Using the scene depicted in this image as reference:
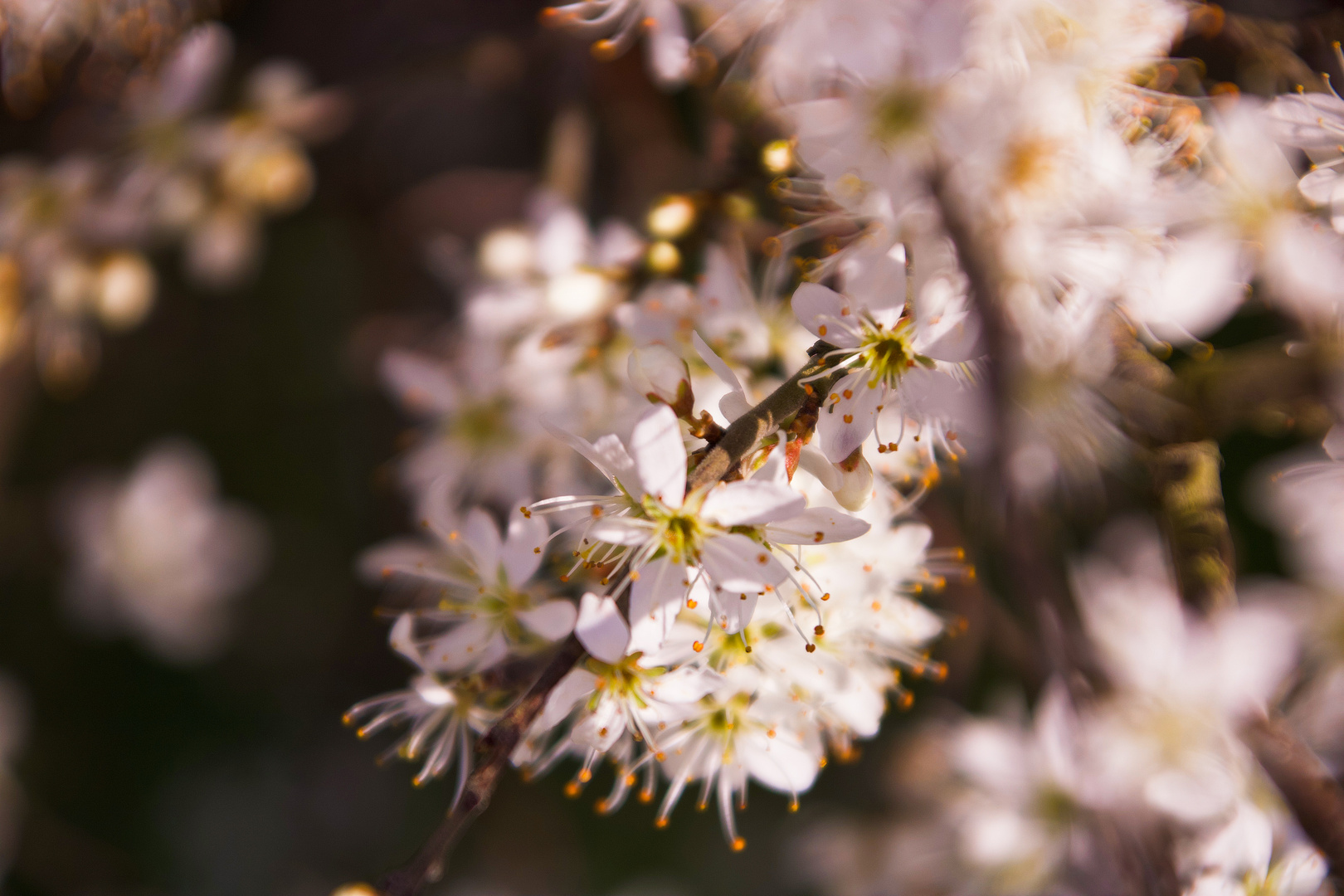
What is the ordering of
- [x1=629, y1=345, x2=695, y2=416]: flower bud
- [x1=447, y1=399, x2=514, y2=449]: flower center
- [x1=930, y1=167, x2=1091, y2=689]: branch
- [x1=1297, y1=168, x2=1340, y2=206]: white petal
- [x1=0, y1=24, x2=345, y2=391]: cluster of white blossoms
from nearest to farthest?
[x1=930, y1=167, x2=1091, y2=689]: branch
[x1=629, y1=345, x2=695, y2=416]: flower bud
[x1=1297, y1=168, x2=1340, y2=206]: white petal
[x1=447, y1=399, x2=514, y2=449]: flower center
[x1=0, y1=24, x2=345, y2=391]: cluster of white blossoms

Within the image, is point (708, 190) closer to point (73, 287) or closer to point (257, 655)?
point (73, 287)

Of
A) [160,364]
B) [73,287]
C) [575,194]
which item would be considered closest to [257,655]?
[160,364]

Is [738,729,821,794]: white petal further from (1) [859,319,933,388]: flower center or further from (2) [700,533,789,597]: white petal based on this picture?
(1) [859,319,933,388]: flower center

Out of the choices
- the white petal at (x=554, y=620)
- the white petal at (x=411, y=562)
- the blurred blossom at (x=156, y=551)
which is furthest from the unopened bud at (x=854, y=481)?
the blurred blossom at (x=156, y=551)

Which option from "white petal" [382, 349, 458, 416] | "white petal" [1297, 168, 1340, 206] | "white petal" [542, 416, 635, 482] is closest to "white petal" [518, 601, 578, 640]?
"white petal" [542, 416, 635, 482]

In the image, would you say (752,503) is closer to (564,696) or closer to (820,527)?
(820,527)

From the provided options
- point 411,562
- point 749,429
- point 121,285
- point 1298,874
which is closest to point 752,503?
point 749,429

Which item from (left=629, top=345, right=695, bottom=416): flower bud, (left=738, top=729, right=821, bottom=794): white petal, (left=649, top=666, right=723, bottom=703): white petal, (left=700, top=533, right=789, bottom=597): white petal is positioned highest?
(left=629, top=345, right=695, bottom=416): flower bud
